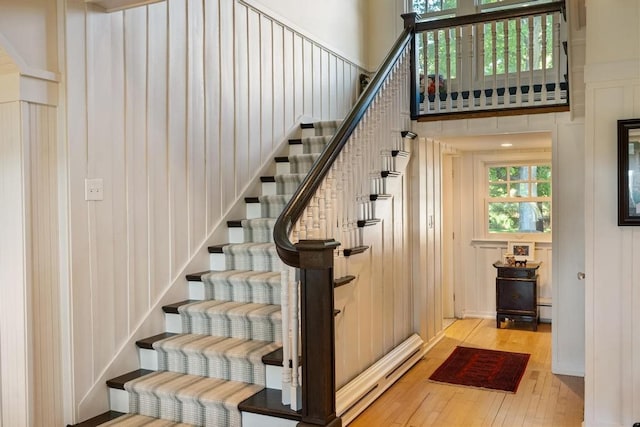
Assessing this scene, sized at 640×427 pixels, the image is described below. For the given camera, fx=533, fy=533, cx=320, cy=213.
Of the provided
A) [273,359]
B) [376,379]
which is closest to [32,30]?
[273,359]

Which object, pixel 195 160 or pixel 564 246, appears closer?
pixel 195 160

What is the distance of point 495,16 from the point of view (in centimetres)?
490

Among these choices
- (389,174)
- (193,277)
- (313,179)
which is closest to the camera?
(313,179)

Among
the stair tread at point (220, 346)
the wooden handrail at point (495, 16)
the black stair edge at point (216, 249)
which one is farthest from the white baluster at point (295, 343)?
the wooden handrail at point (495, 16)

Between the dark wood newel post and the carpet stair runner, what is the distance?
0.19 metres

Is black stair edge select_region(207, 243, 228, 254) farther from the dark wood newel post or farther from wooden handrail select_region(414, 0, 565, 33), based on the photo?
wooden handrail select_region(414, 0, 565, 33)

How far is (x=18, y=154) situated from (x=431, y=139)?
12.3ft

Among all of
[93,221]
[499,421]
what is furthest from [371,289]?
[93,221]

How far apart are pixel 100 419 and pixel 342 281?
1566 mm

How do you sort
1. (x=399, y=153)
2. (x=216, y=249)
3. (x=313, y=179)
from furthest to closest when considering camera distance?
1. (x=399, y=153)
2. (x=216, y=249)
3. (x=313, y=179)

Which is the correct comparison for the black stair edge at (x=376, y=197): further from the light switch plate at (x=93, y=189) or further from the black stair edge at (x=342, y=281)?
the light switch plate at (x=93, y=189)

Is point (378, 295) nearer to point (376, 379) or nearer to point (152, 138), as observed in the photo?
point (376, 379)

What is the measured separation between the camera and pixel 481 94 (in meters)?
4.94

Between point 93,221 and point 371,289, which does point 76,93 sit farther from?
point 371,289
